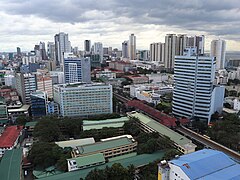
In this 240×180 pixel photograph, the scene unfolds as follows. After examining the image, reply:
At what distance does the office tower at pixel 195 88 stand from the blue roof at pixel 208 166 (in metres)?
14.1

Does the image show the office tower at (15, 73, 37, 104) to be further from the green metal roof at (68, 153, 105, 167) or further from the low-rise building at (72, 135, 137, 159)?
the green metal roof at (68, 153, 105, 167)

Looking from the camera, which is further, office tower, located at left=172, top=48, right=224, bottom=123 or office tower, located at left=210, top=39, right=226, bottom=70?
office tower, located at left=210, top=39, right=226, bottom=70

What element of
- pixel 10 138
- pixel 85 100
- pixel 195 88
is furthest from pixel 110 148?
pixel 195 88

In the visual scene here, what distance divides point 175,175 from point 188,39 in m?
65.0

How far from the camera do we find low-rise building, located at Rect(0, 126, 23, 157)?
→ 20866mm

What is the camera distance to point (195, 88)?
2784cm

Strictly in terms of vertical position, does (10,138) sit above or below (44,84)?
below

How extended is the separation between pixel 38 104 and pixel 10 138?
9.35 m

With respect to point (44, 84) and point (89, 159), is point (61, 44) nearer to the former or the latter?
point (44, 84)

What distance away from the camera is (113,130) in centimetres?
2338

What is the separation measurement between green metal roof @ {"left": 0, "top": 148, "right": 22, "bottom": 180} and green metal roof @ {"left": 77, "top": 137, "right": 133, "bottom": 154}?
493cm

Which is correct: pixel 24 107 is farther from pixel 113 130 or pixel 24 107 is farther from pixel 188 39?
pixel 188 39

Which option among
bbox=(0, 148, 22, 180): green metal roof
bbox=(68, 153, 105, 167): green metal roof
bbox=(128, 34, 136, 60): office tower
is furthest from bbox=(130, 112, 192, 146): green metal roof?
bbox=(128, 34, 136, 60): office tower

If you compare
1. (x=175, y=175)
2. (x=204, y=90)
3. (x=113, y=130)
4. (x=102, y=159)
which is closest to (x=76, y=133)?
(x=113, y=130)
